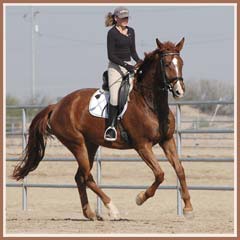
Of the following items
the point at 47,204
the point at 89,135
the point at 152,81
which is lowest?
the point at 47,204

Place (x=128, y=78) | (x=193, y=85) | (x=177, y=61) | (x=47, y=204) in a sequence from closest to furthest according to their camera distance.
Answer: (x=177, y=61)
(x=128, y=78)
(x=47, y=204)
(x=193, y=85)

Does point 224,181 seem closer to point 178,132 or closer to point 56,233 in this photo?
point 178,132

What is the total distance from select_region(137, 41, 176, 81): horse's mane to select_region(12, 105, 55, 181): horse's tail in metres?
1.57

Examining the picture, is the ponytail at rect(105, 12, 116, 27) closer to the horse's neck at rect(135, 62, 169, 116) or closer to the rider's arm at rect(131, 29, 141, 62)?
the rider's arm at rect(131, 29, 141, 62)

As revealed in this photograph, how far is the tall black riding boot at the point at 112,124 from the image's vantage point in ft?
33.4

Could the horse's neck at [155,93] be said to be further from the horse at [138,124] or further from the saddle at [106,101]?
the saddle at [106,101]

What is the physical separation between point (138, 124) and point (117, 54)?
3.00 feet

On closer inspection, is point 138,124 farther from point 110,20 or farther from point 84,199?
point 84,199

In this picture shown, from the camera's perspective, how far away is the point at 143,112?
10008 millimetres


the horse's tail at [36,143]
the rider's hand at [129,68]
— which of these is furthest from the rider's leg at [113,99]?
the horse's tail at [36,143]

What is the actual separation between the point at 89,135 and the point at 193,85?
21.1 m

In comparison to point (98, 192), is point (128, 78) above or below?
above

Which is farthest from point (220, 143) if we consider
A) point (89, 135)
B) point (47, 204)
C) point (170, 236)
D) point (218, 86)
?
point (170, 236)

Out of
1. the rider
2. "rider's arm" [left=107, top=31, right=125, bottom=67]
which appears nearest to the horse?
the rider
